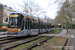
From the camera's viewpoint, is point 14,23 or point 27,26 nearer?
point 14,23

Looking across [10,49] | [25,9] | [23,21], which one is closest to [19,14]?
[23,21]

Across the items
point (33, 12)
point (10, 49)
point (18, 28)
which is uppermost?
point (33, 12)

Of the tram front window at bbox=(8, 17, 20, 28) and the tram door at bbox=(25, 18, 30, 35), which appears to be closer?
the tram front window at bbox=(8, 17, 20, 28)

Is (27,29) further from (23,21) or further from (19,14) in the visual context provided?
(19,14)

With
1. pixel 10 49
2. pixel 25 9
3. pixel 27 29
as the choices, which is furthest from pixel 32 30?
pixel 25 9

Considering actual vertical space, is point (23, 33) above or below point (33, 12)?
below

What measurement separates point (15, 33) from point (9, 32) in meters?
0.86

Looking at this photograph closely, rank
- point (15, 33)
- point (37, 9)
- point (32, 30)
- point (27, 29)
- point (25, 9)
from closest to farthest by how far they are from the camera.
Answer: point (15, 33), point (27, 29), point (32, 30), point (25, 9), point (37, 9)

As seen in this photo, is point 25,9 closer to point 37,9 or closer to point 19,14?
point 37,9

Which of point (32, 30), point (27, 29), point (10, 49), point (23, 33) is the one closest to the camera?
point (10, 49)

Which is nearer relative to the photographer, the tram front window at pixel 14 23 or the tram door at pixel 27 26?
the tram front window at pixel 14 23

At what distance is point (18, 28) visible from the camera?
10.5m

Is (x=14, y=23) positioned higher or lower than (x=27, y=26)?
higher

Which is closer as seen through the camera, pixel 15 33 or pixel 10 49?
pixel 10 49
